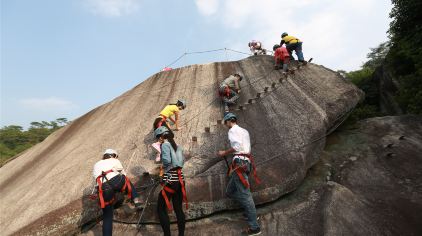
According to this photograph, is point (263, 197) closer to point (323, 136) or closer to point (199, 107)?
Answer: point (323, 136)

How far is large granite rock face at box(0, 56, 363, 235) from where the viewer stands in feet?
22.0

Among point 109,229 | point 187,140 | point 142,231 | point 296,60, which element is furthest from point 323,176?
point 296,60

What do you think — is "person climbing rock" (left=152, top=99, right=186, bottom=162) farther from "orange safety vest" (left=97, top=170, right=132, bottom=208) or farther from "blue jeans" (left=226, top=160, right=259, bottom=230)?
"blue jeans" (left=226, top=160, right=259, bottom=230)

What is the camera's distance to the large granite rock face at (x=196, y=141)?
22.0 ft

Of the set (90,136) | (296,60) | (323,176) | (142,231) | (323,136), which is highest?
(296,60)

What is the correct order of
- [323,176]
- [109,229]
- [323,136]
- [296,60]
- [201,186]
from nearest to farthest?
[109,229]
[201,186]
[323,176]
[323,136]
[296,60]

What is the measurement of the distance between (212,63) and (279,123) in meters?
6.26

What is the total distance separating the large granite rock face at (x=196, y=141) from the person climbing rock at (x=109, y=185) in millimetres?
791

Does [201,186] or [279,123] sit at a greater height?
[279,123]

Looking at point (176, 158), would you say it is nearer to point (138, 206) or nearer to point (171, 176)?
point (171, 176)

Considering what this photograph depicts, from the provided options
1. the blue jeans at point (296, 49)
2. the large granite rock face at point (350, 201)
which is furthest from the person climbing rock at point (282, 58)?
the large granite rock face at point (350, 201)

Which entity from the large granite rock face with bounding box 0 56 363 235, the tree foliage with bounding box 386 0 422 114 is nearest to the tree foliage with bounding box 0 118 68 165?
the large granite rock face with bounding box 0 56 363 235

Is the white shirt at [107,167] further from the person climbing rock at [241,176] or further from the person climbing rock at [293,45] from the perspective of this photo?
the person climbing rock at [293,45]

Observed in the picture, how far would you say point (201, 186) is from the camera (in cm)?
661
